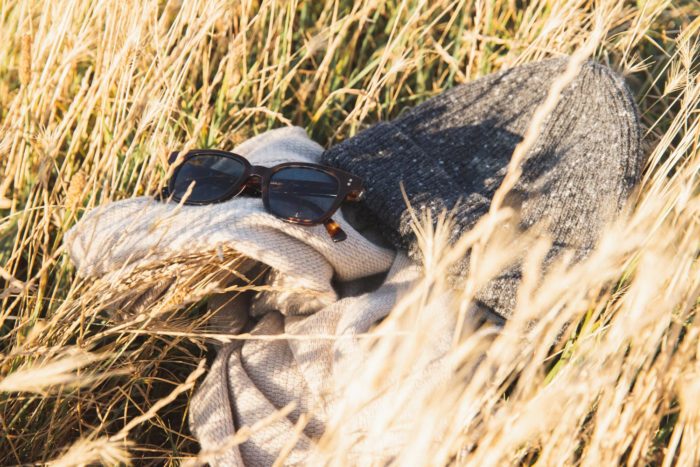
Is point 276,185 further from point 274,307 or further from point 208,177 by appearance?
point 274,307

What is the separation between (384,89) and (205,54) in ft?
1.71

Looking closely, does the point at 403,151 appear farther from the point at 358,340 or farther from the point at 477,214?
the point at 358,340

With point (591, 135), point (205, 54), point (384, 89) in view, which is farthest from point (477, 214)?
point (205, 54)

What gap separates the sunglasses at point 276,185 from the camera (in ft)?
4.42

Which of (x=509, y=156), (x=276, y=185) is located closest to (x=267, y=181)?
(x=276, y=185)

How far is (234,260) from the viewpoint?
4.33 feet

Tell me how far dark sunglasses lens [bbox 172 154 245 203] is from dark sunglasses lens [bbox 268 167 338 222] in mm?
93

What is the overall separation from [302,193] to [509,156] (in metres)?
0.55

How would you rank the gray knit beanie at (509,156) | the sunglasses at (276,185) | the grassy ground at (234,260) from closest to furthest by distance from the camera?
the grassy ground at (234,260) → the sunglasses at (276,185) → the gray knit beanie at (509,156)

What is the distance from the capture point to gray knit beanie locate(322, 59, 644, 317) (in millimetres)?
1474

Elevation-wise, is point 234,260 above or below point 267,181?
below

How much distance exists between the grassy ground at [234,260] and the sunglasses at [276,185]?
0.09 metres

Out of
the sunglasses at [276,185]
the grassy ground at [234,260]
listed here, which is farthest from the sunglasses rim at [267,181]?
the grassy ground at [234,260]

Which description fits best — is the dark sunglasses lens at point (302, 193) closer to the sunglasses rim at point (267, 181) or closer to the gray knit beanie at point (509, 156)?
the sunglasses rim at point (267, 181)
